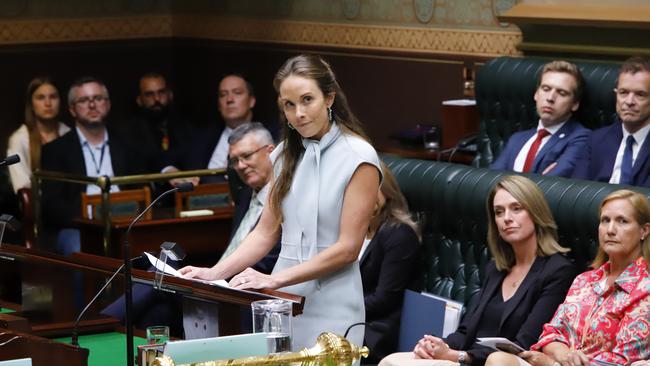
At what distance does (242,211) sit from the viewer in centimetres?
616

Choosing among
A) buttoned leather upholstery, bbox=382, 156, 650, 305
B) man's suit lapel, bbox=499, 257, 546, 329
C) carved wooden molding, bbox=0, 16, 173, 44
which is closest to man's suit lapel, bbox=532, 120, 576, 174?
buttoned leather upholstery, bbox=382, 156, 650, 305

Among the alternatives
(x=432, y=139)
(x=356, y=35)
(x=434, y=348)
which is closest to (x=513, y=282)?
(x=434, y=348)

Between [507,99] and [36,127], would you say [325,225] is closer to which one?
[507,99]

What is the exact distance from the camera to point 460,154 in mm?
7672

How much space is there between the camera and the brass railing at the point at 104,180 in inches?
278

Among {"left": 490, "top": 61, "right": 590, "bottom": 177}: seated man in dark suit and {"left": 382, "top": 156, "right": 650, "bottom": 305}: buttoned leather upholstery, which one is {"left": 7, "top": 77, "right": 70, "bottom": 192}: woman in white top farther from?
{"left": 490, "top": 61, "right": 590, "bottom": 177}: seated man in dark suit

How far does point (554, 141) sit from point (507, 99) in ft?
2.88

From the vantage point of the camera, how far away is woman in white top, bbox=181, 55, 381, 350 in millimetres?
3857

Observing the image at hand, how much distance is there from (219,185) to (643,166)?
2642 mm

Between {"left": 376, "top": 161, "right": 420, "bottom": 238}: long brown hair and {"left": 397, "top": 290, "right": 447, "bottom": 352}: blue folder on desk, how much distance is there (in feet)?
0.98

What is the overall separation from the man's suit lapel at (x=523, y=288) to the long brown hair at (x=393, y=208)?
0.85 m

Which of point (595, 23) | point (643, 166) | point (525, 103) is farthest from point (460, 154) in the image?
point (643, 166)

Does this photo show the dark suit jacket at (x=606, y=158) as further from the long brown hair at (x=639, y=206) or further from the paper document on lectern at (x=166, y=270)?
the paper document on lectern at (x=166, y=270)

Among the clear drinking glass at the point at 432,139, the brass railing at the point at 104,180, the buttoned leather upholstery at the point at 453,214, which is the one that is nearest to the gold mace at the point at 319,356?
the buttoned leather upholstery at the point at 453,214
